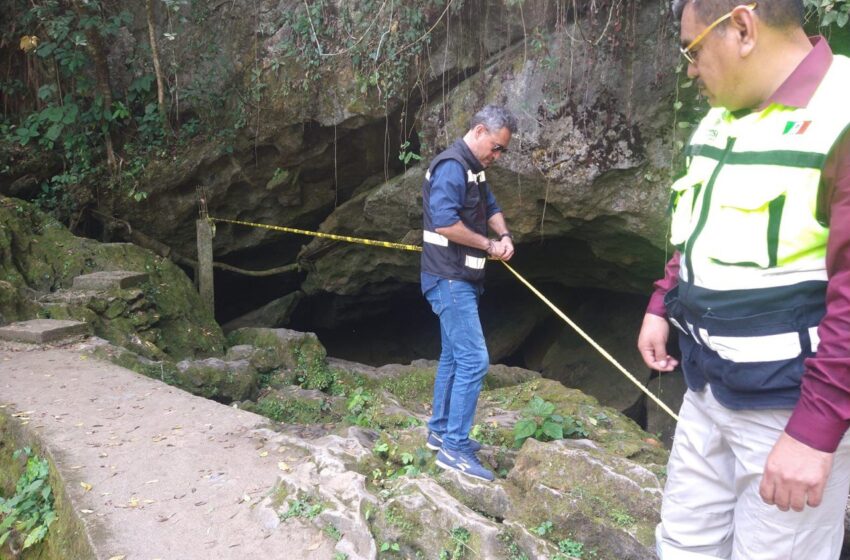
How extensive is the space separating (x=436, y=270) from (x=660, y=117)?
331cm

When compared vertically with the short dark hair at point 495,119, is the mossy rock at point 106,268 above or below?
below

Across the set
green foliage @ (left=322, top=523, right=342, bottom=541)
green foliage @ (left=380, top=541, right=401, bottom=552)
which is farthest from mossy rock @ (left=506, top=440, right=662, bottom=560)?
green foliage @ (left=322, top=523, right=342, bottom=541)

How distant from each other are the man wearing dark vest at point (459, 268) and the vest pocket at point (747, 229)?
5.64ft

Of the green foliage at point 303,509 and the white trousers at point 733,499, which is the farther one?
the green foliage at point 303,509

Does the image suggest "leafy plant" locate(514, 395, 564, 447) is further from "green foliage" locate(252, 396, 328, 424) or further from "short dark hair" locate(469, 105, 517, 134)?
"green foliage" locate(252, 396, 328, 424)

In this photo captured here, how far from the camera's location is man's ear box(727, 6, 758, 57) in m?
1.42

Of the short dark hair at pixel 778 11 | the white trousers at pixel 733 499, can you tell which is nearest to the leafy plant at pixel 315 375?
the white trousers at pixel 733 499

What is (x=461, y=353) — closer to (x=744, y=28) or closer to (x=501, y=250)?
(x=501, y=250)

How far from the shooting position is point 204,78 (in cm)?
761

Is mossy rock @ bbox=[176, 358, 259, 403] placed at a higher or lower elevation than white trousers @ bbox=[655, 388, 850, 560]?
lower

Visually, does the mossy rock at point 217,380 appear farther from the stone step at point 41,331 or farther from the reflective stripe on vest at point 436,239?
the reflective stripe on vest at point 436,239

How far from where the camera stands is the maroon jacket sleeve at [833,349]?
1224 millimetres

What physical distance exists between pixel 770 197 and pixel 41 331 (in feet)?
17.5

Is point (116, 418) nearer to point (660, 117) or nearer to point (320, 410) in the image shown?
point (320, 410)
